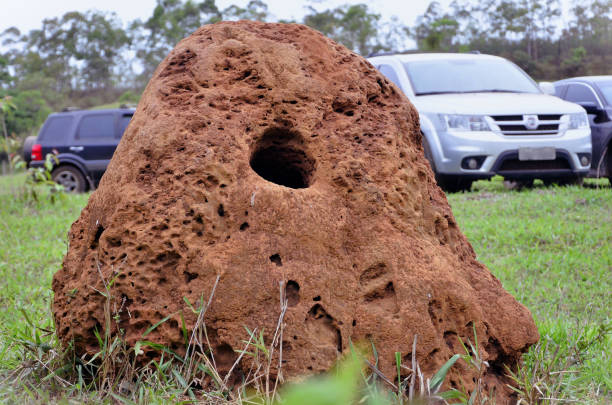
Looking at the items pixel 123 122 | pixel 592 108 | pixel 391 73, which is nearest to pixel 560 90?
pixel 592 108

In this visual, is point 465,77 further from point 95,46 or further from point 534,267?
point 95,46

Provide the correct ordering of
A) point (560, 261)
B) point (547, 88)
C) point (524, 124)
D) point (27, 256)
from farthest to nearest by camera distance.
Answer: point (547, 88), point (524, 124), point (27, 256), point (560, 261)

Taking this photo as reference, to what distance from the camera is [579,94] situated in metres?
9.62

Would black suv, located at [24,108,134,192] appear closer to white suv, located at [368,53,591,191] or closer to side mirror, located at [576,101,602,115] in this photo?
white suv, located at [368,53,591,191]

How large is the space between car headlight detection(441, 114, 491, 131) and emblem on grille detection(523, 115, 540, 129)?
483 millimetres

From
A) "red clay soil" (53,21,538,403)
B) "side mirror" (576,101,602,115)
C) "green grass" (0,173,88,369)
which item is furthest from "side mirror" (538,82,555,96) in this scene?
"red clay soil" (53,21,538,403)

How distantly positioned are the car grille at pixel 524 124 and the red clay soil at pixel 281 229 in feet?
16.7

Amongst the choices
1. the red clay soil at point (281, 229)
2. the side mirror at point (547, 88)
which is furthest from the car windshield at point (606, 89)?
the red clay soil at point (281, 229)

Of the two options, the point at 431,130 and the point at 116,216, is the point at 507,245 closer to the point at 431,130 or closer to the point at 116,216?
the point at 431,130

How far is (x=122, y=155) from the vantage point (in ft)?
7.82

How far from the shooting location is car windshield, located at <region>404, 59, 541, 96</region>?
7863 mm

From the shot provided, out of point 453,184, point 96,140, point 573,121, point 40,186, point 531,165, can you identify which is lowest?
point 453,184

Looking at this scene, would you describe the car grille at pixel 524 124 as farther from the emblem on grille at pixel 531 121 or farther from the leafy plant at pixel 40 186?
the leafy plant at pixel 40 186

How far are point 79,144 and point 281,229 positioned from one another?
439 inches
